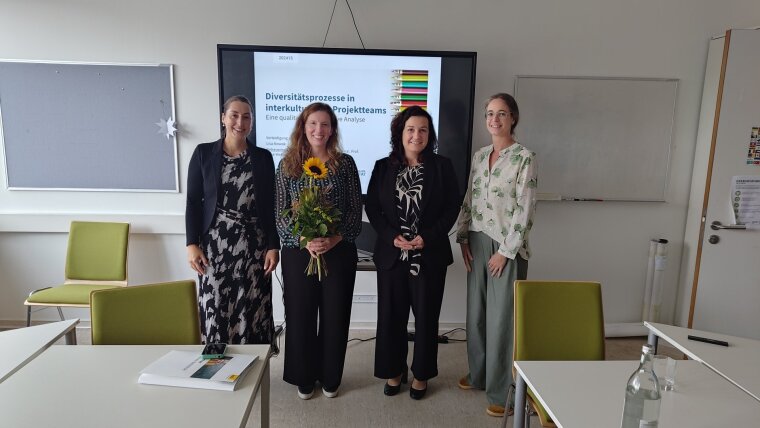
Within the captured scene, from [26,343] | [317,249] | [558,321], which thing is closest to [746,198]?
A: [558,321]

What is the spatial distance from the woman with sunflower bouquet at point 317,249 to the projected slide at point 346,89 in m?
0.90

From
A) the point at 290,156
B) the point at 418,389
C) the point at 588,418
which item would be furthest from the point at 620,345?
the point at 290,156

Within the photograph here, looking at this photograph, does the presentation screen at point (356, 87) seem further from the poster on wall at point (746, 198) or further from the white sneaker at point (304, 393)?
the poster on wall at point (746, 198)

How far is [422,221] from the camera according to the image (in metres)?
2.40

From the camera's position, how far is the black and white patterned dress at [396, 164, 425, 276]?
7.81ft

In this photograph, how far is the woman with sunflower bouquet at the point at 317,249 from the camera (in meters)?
2.27

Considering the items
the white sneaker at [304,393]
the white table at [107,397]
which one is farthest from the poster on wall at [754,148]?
the white table at [107,397]

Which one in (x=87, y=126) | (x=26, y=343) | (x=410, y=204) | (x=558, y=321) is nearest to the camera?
(x=26, y=343)

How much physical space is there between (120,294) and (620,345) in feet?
11.1

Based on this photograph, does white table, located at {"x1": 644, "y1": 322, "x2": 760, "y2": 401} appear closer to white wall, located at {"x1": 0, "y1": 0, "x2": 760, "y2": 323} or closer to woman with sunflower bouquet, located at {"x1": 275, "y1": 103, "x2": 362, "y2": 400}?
woman with sunflower bouquet, located at {"x1": 275, "y1": 103, "x2": 362, "y2": 400}

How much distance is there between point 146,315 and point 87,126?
2.19 m

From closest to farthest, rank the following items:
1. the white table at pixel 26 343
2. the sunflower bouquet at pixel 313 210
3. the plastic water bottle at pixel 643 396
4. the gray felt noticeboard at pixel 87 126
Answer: the plastic water bottle at pixel 643 396 → the white table at pixel 26 343 → the sunflower bouquet at pixel 313 210 → the gray felt noticeboard at pixel 87 126

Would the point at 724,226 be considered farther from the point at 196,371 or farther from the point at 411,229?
the point at 196,371

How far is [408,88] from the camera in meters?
3.18
